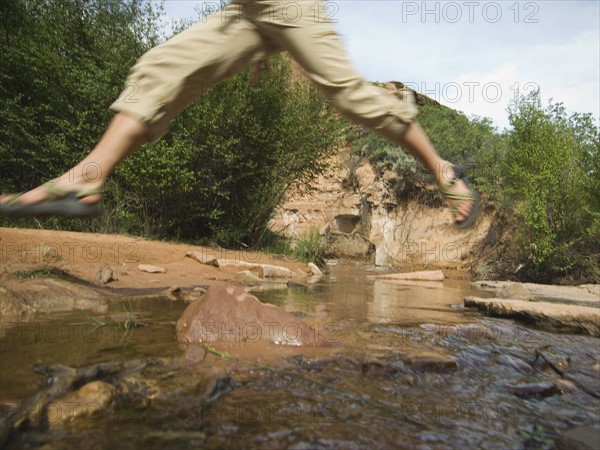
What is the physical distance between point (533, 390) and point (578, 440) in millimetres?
392

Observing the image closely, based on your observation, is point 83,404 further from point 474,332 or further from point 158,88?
point 474,332

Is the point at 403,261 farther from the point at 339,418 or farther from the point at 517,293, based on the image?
the point at 339,418

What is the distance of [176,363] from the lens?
4.24 feet

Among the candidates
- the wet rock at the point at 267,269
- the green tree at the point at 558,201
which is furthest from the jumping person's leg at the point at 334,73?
the green tree at the point at 558,201

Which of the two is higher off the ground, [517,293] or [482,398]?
[482,398]

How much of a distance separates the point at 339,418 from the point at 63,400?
67 cm

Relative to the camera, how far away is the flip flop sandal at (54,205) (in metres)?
1.50

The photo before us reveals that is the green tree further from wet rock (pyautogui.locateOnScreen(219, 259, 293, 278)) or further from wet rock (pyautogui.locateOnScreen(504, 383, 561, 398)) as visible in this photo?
wet rock (pyautogui.locateOnScreen(504, 383, 561, 398))

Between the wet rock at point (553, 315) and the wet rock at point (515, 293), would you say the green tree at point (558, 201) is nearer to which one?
the wet rock at point (515, 293)

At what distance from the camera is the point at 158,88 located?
5.19 feet

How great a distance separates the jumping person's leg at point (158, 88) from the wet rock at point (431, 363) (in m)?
1.36

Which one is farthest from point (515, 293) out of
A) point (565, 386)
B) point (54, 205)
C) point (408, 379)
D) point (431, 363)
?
point (54, 205)

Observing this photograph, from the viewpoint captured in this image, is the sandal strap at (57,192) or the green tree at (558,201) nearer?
the sandal strap at (57,192)

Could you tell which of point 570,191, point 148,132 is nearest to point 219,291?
point 148,132
